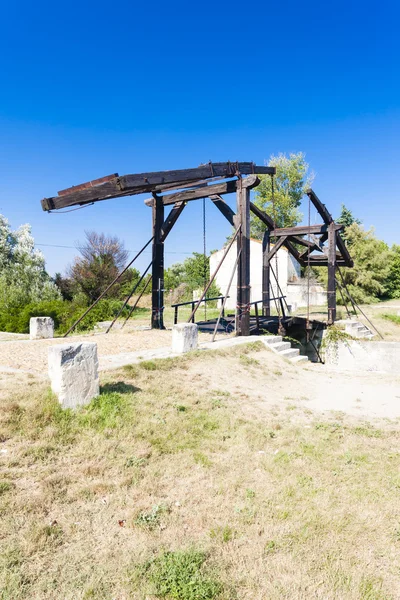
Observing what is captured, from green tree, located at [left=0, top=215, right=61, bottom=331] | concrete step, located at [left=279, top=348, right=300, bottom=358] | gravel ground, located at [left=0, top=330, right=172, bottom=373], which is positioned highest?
green tree, located at [left=0, top=215, right=61, bottom=331]

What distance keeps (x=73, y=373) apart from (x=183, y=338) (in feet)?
11.7

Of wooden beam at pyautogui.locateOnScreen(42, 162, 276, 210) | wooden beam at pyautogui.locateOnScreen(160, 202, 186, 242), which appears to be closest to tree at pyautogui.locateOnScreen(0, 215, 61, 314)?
wooden beam at pyautogui.locateOnScreen(160, 202, 186, 242)

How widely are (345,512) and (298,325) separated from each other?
11.7 metres

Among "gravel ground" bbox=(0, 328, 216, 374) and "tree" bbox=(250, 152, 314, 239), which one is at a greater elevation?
"tree" bbox=(250, 152, 314, 239)

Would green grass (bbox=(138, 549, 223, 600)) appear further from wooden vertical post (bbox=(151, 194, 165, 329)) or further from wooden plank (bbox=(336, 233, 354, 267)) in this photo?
wooden plank (bbox=(336, 233, 354, 267))

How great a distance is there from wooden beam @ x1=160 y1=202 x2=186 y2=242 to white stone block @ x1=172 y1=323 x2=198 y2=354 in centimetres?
498

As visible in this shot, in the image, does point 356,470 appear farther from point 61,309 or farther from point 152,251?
point 61,309

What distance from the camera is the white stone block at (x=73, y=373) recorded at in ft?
15.4

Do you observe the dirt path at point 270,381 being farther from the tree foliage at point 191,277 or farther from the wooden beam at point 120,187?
the tree foliage at point 191,277

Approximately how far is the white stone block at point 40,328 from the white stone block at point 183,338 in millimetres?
4284

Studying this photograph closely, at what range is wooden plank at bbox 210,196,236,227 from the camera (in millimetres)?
11164

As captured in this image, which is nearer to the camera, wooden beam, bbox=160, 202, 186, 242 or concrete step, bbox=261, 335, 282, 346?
concrete step, bbox=261, 335, 282, 346

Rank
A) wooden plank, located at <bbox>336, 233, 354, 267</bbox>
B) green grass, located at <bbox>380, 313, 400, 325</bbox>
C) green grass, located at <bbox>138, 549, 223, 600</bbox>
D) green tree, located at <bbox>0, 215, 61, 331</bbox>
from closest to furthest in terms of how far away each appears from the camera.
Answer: green grass, located at <bbox>138, 549, 223, 600</bbox>
wooden plank, located at <bbox>336, 233, 354, 267</bbox>
green tree, located at <bbox>0, 215, 61, 331</bbox>
green grass, located at <bbox>380, 313, 400, 325</bbox>

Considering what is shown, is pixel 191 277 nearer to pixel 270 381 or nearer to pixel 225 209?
pixel 225 209
